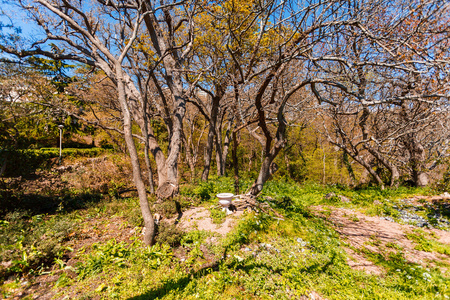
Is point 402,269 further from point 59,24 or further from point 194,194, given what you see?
point 59,24

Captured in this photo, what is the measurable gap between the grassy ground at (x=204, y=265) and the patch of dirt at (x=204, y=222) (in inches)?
7.3

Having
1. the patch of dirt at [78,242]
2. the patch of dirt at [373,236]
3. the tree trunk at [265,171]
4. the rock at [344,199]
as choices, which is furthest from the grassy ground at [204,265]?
the rock at [344,199]

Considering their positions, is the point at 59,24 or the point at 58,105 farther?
the point at 58,105

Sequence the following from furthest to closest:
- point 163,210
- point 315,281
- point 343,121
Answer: point 343,121
point 163,210
point 315,281

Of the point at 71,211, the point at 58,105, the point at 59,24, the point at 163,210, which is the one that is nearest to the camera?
the point at 163,210

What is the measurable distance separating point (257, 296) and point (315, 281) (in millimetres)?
1034

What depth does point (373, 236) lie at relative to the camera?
190 inches

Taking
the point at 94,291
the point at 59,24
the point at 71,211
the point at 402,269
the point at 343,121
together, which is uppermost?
the point at 59,24

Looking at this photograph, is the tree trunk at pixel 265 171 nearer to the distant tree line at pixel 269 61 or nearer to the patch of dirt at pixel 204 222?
the distant tree line at pixel 269 61

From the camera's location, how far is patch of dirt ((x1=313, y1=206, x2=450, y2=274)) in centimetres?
381

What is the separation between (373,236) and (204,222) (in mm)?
4249

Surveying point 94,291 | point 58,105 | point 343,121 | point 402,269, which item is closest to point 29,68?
point 58,105

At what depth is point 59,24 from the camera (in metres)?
5.36

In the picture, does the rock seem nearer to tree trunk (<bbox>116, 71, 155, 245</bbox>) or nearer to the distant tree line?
the distant tree line
